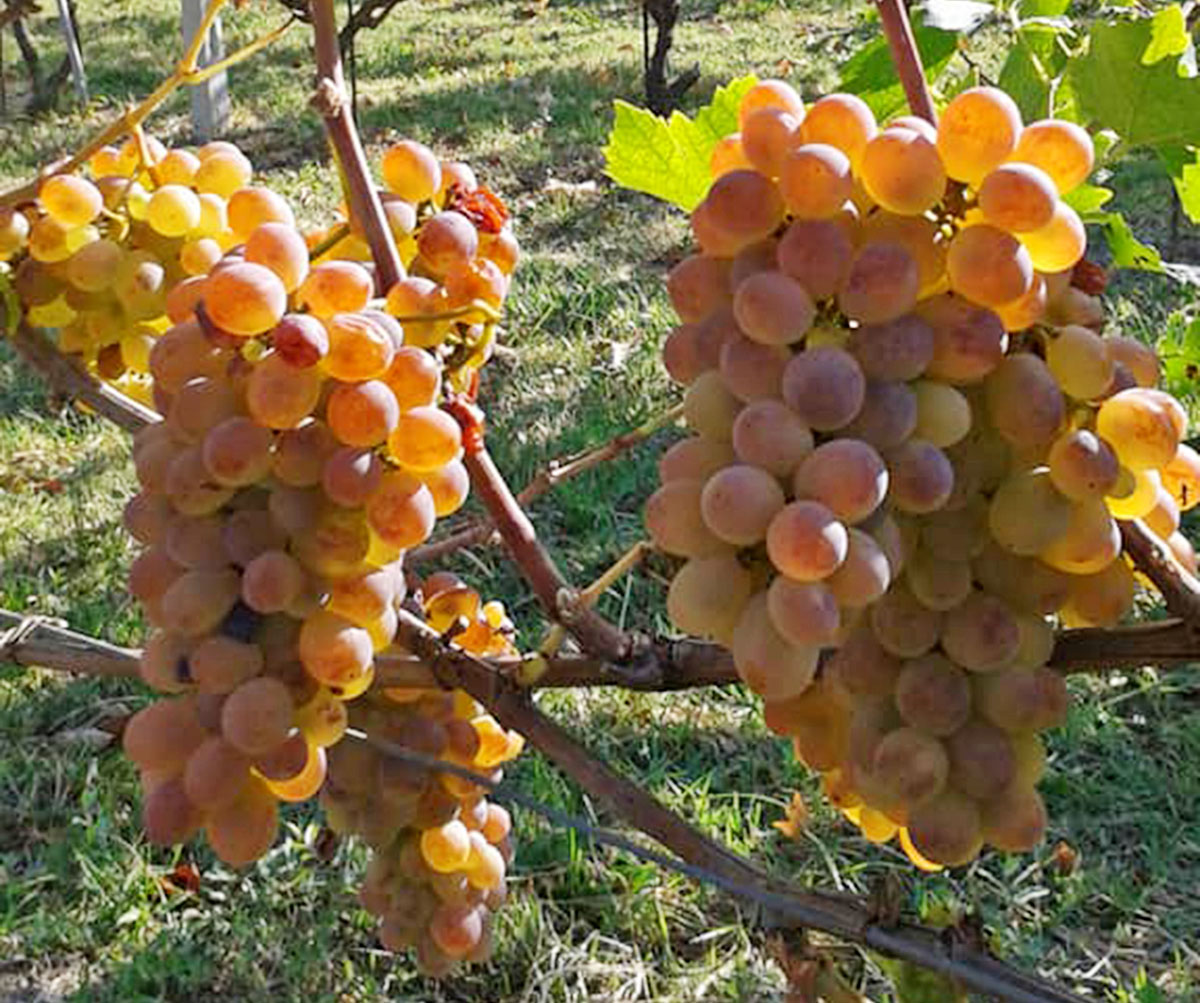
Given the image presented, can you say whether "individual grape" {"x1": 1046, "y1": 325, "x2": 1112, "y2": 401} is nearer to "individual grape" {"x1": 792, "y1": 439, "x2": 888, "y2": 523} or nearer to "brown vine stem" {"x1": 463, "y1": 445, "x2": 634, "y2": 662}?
"individual grape" {"x1": 792, "y1": 439, "x2": 888, "y2": 523}

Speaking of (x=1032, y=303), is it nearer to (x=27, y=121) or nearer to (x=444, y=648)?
(x=444, y=648)

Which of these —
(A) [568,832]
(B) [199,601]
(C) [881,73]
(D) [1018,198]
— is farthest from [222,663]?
(A) [568,832]

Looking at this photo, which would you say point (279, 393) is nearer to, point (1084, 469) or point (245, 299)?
point (245, 299)

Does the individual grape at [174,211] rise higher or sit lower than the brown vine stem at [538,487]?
higher

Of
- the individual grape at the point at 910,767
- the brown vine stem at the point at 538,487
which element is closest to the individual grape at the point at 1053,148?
the individual grape at the point at 910,767

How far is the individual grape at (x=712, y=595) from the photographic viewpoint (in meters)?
0.51

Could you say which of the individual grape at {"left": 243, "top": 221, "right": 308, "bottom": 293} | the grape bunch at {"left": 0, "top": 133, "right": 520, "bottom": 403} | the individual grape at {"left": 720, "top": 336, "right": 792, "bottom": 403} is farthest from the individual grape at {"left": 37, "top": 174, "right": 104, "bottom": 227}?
the individual grape at {"left": 720, "top": 336, "right": 792, "bottom": 403}

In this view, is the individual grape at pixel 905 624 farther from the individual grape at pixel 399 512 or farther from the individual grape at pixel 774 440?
the individual grape at pixel 399 512

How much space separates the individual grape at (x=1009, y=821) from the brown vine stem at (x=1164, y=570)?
0.09m

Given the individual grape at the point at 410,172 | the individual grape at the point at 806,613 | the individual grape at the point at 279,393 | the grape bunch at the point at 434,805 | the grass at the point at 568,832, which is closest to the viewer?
the individual grape at the point at 806,613

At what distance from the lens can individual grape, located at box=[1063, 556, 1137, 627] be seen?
0.56m

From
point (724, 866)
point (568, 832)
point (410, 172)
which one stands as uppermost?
point (410, 172)

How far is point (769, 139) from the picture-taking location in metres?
0.53

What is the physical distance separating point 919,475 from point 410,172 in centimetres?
32
